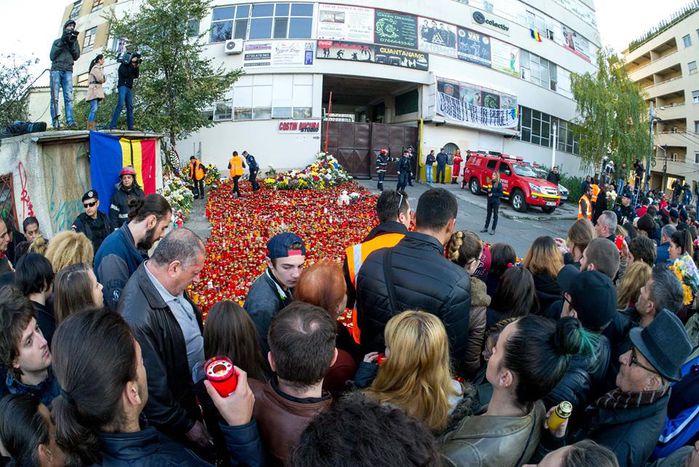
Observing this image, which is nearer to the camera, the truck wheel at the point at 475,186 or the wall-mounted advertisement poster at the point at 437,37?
Result: the truck wheel at the point at 475,186

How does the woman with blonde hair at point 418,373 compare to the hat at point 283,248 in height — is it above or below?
below

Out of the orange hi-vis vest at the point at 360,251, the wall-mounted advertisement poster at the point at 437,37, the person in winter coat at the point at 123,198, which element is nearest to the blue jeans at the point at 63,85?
the person in winter coat at the point at 123,198

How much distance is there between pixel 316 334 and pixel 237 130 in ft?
75.5

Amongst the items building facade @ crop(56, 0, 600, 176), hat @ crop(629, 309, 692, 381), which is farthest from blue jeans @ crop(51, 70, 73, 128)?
building facade @ crop(56, 0, 600, 176)

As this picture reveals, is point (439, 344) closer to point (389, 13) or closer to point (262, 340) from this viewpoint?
point (262, 340)

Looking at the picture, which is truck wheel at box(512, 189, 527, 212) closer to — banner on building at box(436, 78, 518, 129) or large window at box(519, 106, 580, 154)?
banner on building at box(436, 78, 518, 129)

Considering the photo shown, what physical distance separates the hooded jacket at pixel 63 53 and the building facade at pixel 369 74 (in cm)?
1249

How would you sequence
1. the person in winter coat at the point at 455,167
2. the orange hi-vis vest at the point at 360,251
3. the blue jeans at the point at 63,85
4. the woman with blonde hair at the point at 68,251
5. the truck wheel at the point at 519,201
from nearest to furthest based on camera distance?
the orange hi-vis vest at the point at 360,251
the woman with blonde hair at the point at 68,251
the blue jeans at the point at 63,85
the truck wheel at the point at 519,201
the person in winter coat at the point at 455,167

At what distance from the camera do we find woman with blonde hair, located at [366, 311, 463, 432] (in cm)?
218

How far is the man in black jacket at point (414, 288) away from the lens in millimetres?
2814

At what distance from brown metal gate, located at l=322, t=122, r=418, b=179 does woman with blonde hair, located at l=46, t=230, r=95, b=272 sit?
68.6ft

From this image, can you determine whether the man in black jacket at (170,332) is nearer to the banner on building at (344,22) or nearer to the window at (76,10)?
the banner on building at (344,22)

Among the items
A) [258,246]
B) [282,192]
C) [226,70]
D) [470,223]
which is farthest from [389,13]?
[258,246]

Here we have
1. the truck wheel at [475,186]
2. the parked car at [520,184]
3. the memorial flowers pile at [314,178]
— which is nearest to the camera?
the parked car at [520,184]
